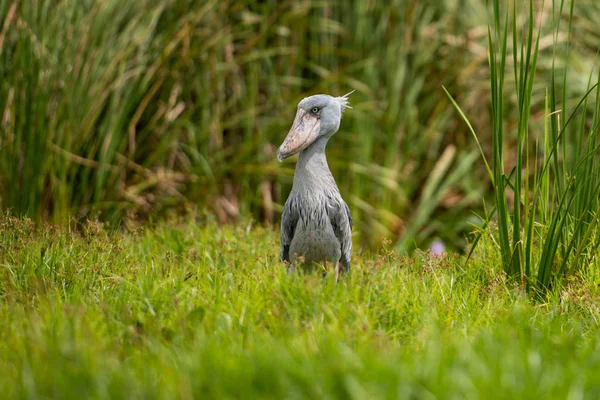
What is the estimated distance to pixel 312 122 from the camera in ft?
11.9

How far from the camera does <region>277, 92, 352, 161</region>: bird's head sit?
3.54 metres

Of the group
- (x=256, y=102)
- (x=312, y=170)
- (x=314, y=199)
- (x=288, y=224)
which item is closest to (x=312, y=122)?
(x=312, y=170)

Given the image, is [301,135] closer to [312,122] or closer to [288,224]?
[312,122]

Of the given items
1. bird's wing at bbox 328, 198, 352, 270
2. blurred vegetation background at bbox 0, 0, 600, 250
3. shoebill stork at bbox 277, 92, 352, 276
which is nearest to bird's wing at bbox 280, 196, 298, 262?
shoebill stork at bbox 277, 92, 352, 276

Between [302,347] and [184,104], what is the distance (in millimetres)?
3748

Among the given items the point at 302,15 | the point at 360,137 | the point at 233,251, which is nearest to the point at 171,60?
the point at 302,15

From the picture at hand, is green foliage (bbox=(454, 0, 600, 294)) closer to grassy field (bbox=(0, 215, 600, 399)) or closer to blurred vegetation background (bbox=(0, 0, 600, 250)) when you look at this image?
grassy field (bbox=(0, 215, 600, 399))

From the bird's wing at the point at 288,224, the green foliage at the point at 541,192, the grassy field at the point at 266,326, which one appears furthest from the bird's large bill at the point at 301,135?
the green foliage at the point at 541,192

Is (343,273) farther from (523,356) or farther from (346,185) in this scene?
(346,185)

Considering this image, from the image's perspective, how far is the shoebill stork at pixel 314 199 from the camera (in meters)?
3.55

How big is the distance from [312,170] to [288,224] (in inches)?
10.1

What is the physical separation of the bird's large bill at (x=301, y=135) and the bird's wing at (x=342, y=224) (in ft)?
0.93

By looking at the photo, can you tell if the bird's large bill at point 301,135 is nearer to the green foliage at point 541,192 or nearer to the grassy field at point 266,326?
the grassy field at point 266,326

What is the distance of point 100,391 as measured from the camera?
2.15m
